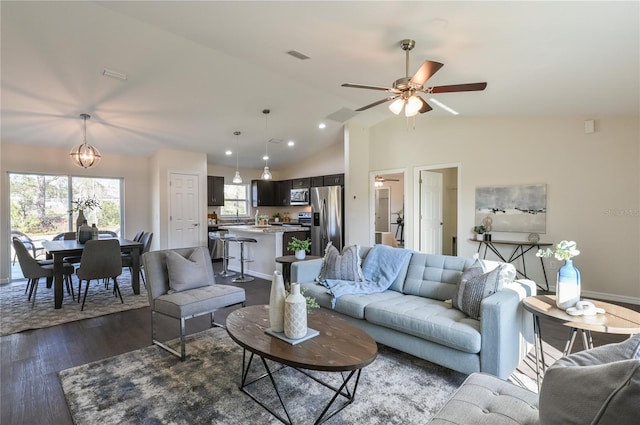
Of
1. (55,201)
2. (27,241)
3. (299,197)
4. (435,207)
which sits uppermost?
(299,197)

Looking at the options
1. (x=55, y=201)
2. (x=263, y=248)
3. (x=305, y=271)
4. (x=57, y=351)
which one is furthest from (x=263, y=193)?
(x=57, y=351)

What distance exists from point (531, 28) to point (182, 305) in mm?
3692

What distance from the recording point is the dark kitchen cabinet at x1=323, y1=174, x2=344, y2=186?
24.6ft

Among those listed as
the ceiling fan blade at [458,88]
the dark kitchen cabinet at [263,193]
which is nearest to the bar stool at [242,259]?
the dark kitchen cabinet at [263,193]

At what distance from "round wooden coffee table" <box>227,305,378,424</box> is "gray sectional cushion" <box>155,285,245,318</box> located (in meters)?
0.64

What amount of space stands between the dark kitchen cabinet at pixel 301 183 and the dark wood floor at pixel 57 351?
486 cm

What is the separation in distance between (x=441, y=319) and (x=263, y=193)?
23.5 feet

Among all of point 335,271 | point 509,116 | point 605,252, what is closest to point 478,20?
point 335,271

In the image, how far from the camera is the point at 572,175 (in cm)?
455

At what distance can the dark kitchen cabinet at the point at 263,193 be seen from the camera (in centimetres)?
892

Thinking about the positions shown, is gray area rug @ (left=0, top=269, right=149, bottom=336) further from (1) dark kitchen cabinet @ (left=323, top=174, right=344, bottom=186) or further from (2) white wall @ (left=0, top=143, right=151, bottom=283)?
(1) dark kitchen cabinet @ (left=323, top=174, right=344, bottom=186)

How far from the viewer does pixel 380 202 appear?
33.6ft

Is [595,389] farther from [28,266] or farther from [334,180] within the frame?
[334,180]

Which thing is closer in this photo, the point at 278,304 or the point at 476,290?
the point at 278,304
